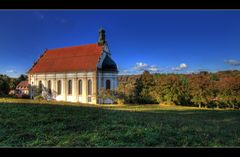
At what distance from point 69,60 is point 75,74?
80 cm

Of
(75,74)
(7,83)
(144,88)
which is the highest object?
(75,74)

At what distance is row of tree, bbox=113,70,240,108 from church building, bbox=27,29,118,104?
97 cm

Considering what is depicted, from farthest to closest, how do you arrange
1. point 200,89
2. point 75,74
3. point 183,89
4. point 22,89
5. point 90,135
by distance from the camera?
point 75,74, point 183,89, point 200,89, point 22,89, point 90,135

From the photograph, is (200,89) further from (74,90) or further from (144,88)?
(74,90)

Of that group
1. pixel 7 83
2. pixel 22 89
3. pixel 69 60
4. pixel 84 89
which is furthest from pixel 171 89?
pixel 7 83

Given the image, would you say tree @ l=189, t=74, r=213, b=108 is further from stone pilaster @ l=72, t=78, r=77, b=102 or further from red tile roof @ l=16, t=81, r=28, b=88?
red tile roof @ l=16, t=81, r=28, b=88

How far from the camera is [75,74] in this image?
11.7 metres

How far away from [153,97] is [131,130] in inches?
290

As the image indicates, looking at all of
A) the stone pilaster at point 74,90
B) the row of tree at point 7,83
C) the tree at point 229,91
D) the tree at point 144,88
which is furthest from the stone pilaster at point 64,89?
the tree at point 229,91

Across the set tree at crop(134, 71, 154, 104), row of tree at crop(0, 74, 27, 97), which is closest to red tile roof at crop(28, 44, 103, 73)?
row of tree at crop(0, 74, 27, 97)

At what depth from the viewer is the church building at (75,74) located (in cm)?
1116

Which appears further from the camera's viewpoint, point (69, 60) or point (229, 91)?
point (69, 60)

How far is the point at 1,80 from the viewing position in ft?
28.2
